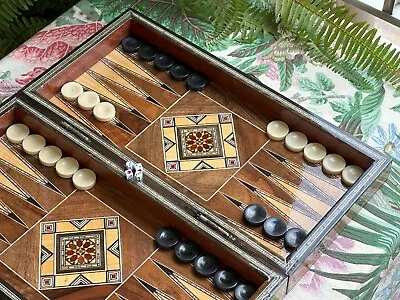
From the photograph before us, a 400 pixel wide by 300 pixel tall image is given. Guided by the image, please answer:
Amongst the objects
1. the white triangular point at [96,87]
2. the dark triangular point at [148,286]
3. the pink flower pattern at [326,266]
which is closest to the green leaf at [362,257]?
the pink flower pattern at [326,266]

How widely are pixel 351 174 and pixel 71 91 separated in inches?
25.1

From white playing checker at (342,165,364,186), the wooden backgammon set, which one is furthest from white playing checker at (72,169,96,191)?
white playing checker at (342,165,364,186)

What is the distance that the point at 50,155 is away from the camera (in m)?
1.59

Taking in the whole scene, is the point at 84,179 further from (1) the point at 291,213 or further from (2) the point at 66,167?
(1) the point at 291,213

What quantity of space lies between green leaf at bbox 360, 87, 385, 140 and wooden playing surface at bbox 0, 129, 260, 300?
50cm

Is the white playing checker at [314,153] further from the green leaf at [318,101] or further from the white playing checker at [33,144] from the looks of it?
the white playing checker at [33,144]

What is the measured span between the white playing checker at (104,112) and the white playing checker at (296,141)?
38 centimetres

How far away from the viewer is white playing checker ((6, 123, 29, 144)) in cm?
161

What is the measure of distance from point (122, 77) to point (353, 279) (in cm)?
69

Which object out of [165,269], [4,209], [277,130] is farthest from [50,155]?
[277,130]

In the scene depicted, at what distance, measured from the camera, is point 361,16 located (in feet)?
6.38

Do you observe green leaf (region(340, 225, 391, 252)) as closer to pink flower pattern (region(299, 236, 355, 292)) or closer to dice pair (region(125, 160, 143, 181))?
pink flower pattern (region(299, 236, 355, 292))

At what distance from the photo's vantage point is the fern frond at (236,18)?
5.71 ft

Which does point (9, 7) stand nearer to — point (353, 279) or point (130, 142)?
point (130, 142)
